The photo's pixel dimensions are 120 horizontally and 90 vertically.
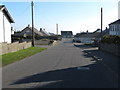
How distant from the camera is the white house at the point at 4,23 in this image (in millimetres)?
34669

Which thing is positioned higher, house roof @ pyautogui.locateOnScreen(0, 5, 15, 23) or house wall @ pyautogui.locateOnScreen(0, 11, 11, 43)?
house roof @ pyautogui.locateOnScreen(0, 5, 15, 23)

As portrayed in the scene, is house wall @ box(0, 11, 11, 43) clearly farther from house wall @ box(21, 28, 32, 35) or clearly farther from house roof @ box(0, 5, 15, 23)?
house wall @ box(21, 28, 32, 35)

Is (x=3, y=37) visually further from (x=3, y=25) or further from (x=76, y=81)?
(x=76, y=81)

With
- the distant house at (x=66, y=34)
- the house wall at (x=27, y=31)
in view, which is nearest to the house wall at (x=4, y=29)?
the house wall at (x=27, y=31)

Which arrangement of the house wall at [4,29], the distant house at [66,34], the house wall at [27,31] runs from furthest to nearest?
the distant house at [66,34] → the house wall at [27,31] → the house wall at [4,29]

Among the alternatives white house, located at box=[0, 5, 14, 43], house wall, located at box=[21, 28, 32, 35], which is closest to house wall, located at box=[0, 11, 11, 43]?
white house, located at box=[0, 5, 14, 43]

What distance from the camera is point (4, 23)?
119 ft

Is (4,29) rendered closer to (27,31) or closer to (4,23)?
(4,23)

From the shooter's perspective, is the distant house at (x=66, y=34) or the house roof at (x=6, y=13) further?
the distant house at (x=66, y=34)

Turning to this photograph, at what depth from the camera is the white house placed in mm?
34669

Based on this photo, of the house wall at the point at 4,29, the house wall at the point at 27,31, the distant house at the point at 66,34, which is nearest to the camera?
the house wall at the point at 4,29

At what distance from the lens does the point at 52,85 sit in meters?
9.27

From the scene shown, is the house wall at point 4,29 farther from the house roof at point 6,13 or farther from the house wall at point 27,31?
the house wall at point 27,31

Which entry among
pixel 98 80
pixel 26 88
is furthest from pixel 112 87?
pixel 26 88
